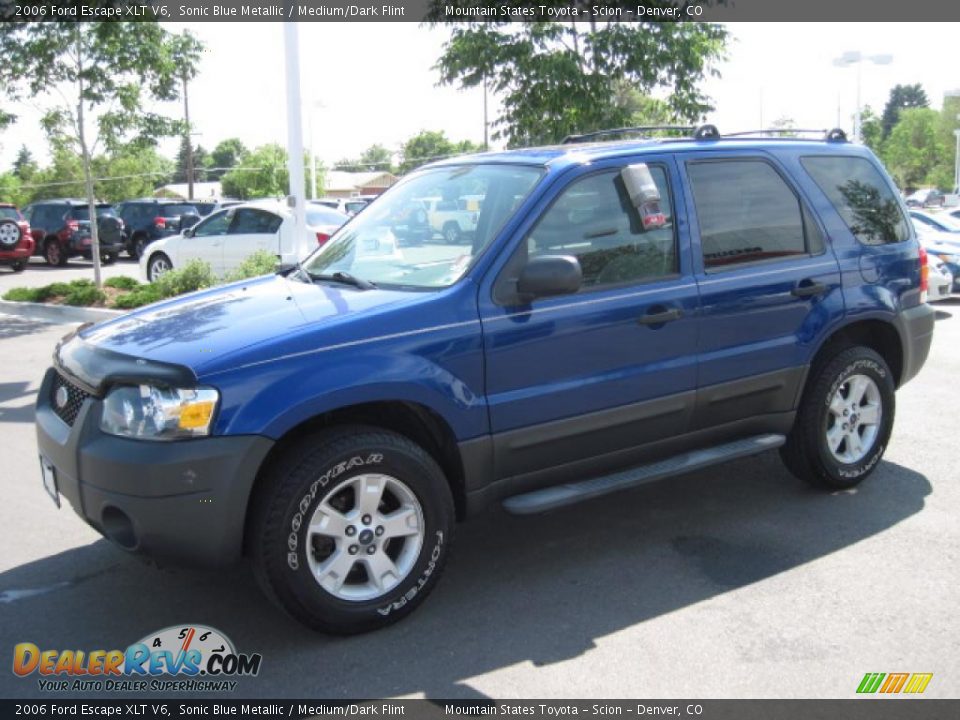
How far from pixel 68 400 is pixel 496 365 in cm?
182

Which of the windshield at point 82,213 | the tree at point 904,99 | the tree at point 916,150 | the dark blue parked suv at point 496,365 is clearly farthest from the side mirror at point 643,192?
the tree at point 904,99

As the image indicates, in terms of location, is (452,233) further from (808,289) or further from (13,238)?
(13,238)

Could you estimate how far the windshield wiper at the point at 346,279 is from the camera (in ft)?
14.5

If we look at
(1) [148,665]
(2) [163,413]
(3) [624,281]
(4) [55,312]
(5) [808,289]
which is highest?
(3) [624,281]

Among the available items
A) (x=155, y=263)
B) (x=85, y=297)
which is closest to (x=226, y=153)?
(x=155, y=263)

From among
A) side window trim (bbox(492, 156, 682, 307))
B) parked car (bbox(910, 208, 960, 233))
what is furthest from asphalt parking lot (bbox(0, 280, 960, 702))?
parked car (bbox(910, 208, 960, 233))

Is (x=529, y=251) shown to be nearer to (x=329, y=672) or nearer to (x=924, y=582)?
(x=329, y=672)

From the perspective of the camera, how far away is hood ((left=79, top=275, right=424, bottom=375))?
3734mm

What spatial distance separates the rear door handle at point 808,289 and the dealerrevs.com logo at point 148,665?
3.23 m

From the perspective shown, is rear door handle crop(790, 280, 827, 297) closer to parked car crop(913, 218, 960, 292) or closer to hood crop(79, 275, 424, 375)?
hood crop(79, 275, 424, 375)

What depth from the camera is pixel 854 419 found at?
18.0 feet

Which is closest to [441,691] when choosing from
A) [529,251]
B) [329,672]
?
[329,672]

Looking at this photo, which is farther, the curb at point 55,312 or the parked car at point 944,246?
the parked car at point 944,246

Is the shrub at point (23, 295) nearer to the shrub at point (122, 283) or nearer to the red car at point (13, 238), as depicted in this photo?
the shrub at point (122, 283)
